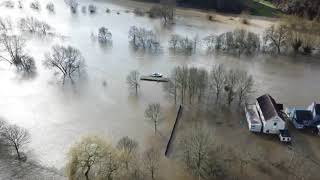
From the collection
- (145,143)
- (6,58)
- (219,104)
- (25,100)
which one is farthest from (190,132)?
(6,58)

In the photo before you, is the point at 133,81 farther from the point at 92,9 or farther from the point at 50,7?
the point at 50,7

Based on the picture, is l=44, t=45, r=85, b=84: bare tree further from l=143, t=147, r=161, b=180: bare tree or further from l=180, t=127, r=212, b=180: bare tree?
l=180, t=127, r=212, b=180: bare tree

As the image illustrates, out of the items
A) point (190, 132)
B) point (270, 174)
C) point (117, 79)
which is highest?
point (117, 79)

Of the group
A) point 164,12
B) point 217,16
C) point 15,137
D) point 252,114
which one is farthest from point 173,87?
point 217,16

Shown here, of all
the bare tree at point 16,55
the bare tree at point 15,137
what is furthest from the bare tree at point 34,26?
the bare tree at point 15,137

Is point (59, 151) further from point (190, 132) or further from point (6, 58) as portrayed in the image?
point (6, 58)

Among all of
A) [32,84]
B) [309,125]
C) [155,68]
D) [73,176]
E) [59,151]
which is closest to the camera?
[73,176]

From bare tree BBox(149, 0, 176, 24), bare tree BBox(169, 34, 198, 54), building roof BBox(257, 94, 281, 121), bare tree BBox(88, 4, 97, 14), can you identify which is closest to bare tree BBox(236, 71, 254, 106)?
building roof BBox(257, 94, 281, 121)
